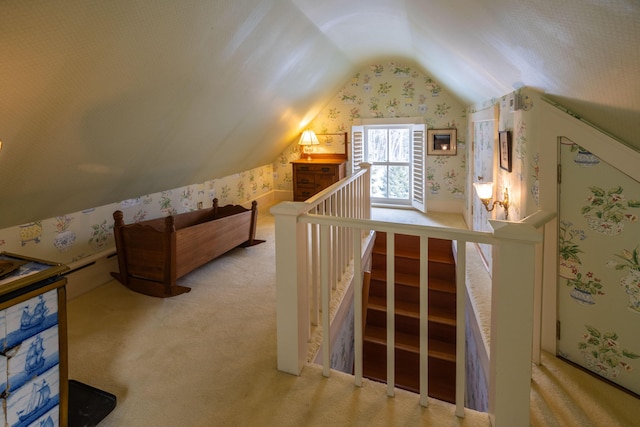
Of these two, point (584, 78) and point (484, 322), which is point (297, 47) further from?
point (484, 322)

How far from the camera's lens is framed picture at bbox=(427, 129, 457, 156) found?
5.43 m

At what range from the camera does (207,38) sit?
2.33m

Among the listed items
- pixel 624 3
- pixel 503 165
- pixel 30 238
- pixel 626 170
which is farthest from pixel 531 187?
pixel 30 238

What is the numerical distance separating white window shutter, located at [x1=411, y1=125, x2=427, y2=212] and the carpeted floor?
3450 mm

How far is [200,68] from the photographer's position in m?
2.56

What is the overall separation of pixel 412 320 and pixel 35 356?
3.35m

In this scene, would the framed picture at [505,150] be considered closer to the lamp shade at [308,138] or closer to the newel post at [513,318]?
the newel post at [513,318]

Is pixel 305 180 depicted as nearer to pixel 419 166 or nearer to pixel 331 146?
pixel 331 146

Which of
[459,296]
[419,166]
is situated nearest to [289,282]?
[459,296]

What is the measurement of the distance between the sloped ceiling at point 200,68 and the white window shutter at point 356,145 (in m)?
1.87

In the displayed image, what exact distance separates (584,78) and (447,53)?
1.79m

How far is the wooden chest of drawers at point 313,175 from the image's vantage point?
5.57m

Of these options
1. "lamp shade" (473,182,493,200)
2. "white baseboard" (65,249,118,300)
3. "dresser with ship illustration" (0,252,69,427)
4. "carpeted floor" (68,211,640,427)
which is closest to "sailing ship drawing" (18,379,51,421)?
"dresser with ship illustration" (0,252,69,427)

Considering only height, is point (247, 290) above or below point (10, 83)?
below
